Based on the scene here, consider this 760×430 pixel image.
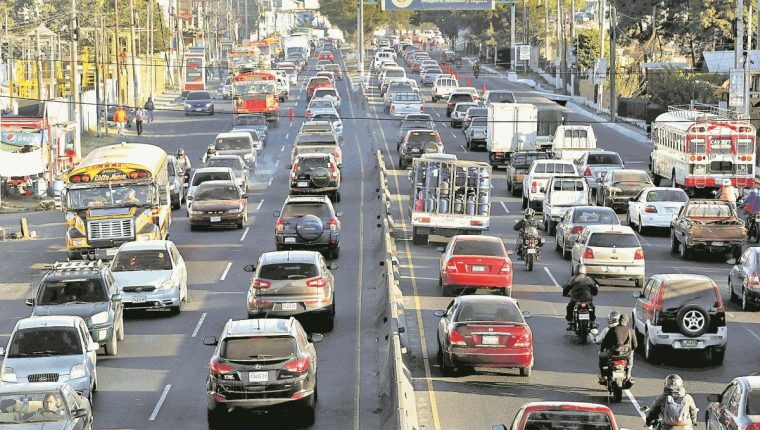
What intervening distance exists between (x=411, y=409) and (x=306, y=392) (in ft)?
8.35

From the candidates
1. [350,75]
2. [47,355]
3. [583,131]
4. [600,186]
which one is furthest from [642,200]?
[350,75]

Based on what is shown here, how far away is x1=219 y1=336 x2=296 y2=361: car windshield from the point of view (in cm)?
2093

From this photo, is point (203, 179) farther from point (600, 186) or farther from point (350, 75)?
point (350, 75)

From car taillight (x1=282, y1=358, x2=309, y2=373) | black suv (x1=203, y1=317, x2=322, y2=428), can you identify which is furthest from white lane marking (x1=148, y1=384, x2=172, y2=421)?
car taillight (x1=282, y1=358, x2=309, y2=373)

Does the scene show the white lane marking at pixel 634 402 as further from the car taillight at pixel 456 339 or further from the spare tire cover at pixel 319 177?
the spare tire cover at pixel 319 177

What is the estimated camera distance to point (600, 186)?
50375 mm

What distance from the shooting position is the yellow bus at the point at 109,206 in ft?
125

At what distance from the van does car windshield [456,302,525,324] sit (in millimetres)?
75053

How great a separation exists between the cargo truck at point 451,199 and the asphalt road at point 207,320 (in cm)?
158

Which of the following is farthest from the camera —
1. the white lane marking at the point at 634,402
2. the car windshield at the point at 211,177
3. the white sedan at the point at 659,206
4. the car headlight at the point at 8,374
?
the car windshield at the point at 211,177

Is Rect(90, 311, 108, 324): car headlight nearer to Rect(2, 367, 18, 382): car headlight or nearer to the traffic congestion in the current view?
the traffic congestion

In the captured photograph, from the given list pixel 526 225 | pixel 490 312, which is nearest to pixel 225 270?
pixel 526 225

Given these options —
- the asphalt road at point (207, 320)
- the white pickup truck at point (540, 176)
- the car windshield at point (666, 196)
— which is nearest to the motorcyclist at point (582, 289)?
the asphalt road at point (207, 320)

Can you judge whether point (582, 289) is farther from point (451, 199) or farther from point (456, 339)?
point (451, 199)
